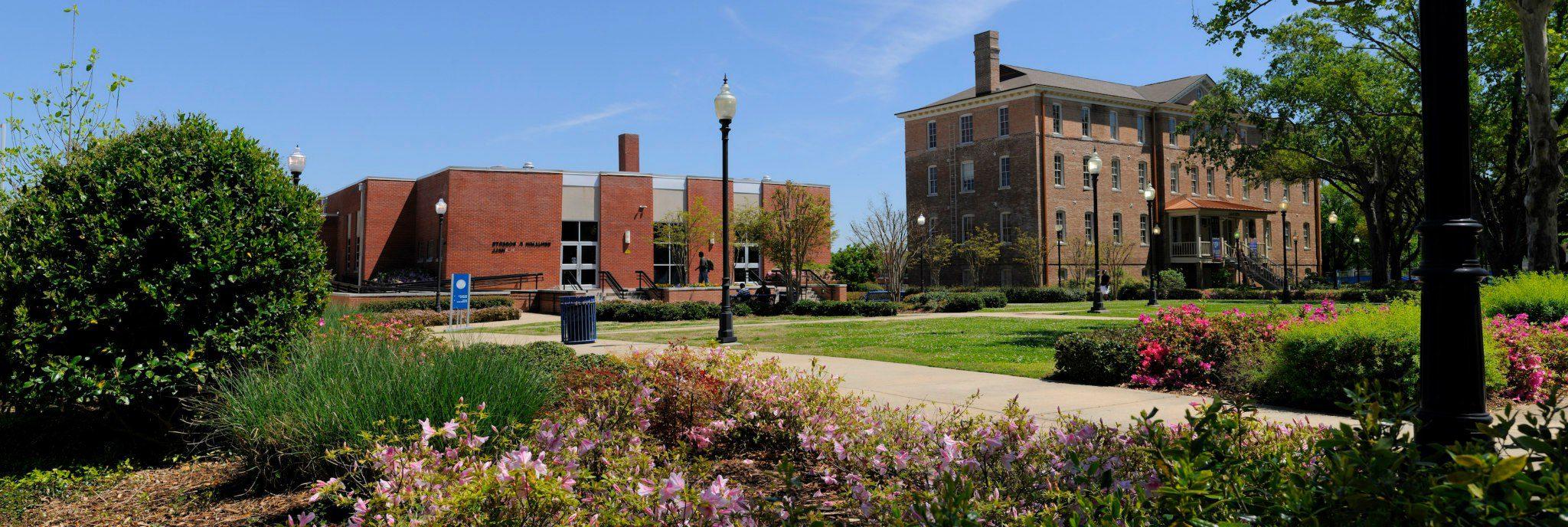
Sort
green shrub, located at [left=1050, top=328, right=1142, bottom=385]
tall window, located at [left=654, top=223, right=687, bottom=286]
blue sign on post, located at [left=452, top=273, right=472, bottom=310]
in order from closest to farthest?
green shrub, located at [left=1050, top=328, right=1142, bottom=385] < blue sign on post, located at [left=452, top=273, right=472, bottom=310] < tall window, located at [left=654, top=223, right=687, bottom=286]

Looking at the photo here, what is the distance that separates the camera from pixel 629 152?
45844 millimetres

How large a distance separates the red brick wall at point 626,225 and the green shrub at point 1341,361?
36859 millimetres

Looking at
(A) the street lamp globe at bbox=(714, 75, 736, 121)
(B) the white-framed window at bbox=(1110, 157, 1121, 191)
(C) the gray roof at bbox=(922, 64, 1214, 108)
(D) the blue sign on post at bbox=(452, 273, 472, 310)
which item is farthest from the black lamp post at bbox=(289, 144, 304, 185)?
(B) the white-framed window at bbox=(1110, 157, 1121, 191)

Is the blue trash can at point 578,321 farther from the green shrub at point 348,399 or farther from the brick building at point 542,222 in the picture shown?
the brick building at point 542,222

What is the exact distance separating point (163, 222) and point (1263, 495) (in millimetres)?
7424

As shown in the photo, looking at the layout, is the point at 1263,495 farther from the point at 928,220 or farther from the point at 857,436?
the point at 928,220

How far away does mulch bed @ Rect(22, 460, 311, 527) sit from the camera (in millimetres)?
4934

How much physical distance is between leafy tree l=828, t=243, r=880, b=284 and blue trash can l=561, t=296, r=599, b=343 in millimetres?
38530

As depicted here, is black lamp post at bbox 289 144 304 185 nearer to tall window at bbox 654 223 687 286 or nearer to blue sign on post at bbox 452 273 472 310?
blue sign on post at bbox 452 273 472 310

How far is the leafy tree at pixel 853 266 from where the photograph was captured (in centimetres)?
5447

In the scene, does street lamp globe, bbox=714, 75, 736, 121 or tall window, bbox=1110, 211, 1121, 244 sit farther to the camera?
tall window, bbox=1110, 211, 1121, 244

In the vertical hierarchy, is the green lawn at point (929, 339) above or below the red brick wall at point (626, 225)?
below

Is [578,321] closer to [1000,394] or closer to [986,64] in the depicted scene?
[1000,394]

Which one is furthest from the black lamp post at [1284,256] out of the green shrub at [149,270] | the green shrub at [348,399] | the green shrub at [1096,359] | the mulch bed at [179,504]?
the mulch bed at [179,504]
